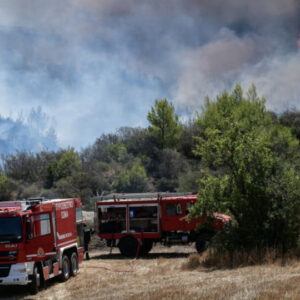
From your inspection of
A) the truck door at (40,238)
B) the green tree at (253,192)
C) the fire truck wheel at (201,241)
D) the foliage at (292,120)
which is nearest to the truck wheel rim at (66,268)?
the truck door at (40,238)

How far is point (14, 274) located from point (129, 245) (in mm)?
10928

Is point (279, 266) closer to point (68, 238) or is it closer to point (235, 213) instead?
point (235, 213)

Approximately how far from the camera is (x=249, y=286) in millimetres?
14250

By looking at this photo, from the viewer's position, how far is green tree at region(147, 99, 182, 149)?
71312 millimetres

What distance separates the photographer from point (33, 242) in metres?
16.7

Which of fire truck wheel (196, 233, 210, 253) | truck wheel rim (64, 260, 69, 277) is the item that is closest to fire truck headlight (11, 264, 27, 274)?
truck wheel rim (64, 260, 69, 277)

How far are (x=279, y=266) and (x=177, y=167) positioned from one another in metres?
43.6

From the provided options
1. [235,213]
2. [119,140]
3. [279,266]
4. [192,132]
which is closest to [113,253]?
[235,213]

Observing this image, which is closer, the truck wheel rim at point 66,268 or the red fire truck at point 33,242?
the red fire truck at point 33,242

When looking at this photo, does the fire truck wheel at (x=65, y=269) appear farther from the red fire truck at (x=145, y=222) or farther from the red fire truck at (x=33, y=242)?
the red fire truck at (x=145, y=222)

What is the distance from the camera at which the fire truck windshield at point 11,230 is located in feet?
54.0

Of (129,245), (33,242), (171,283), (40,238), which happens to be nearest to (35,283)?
(33,242)

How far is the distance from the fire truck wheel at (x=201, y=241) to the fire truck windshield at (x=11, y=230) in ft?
36.0

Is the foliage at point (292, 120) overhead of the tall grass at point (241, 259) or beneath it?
overhead
